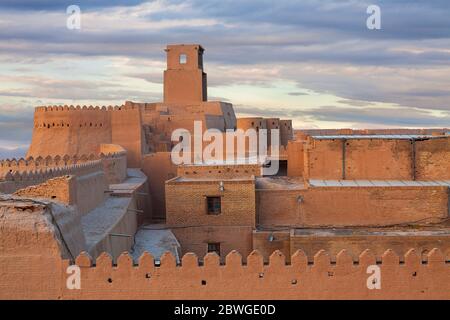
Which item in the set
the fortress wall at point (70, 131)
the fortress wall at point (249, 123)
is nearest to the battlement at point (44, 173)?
the fortress wall at point (70, 131)

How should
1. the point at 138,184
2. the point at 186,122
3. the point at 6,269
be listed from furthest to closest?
the point at 186,122, the point at 138,184, the point at 6,269

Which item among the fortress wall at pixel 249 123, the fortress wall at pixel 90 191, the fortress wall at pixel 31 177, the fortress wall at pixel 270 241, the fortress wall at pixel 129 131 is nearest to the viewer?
the fortress wall at pixel 31 177

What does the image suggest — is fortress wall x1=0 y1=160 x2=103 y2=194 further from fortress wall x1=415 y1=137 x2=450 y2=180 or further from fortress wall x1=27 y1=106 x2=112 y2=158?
fortress wall x1=27 y1=106 x2=112 y2=158

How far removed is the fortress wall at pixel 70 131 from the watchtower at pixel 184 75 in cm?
812

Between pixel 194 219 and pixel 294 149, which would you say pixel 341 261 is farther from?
pixel 294 149

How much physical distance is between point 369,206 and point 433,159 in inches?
130

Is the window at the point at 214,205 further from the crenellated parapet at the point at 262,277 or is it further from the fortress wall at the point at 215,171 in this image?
the crenellated parapet at the point at 262,277

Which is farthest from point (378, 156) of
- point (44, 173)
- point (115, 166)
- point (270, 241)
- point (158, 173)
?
point (44, 173)

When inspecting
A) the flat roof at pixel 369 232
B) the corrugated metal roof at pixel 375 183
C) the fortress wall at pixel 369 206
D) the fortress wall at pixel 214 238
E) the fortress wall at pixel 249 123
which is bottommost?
the fortress wall at pixel 214 238

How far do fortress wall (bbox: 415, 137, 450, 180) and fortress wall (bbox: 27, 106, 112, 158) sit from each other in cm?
1317

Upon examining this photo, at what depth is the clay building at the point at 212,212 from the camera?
12109 mm
